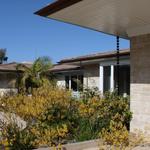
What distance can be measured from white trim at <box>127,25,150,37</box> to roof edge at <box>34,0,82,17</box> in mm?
3135

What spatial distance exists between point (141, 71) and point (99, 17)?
89.2 inches

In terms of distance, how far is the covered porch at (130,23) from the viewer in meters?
8.05

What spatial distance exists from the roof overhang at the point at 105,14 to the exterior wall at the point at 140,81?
38cm

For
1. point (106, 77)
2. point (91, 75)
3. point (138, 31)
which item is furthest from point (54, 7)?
point (91, 75)

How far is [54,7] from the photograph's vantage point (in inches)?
325

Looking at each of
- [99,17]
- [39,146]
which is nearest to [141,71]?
[99,17]

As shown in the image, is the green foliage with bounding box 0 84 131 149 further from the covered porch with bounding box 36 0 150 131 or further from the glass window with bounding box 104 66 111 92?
the glass window with bounding box 104 66 111 92

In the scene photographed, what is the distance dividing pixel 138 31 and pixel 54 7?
333 cm

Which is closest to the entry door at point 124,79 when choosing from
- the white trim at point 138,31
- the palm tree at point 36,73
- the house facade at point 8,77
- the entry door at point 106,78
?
the entry door at point 106,78

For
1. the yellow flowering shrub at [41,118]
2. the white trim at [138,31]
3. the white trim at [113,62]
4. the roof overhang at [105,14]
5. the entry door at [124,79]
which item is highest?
the roof overhang at [105,14]

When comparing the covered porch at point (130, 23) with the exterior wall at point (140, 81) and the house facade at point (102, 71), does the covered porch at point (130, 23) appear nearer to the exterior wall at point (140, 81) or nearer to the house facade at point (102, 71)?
the exterior wall at point (140, 81)

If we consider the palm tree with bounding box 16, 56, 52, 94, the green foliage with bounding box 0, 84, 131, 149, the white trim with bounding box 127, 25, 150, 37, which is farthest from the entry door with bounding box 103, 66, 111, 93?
the white trim with bounding box 127, 25, 150, 37

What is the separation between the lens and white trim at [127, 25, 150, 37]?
10135mm

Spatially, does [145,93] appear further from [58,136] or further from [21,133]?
[21,133]
